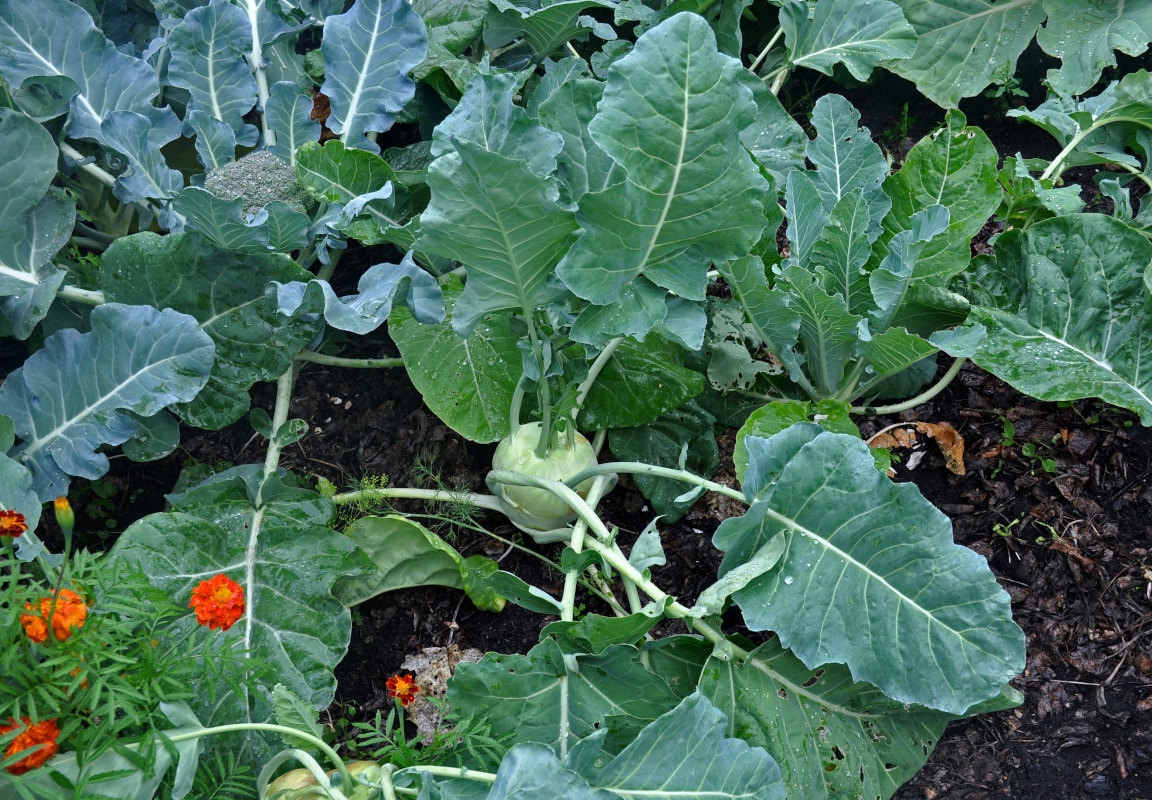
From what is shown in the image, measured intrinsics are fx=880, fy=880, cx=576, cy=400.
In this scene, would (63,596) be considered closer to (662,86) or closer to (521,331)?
(521,331)

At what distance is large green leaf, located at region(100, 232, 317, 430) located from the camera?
6.44 feet

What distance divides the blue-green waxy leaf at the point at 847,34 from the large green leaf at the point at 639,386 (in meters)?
0.97

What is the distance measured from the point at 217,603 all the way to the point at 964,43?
2797 millimetres

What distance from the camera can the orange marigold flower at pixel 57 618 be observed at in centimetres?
129

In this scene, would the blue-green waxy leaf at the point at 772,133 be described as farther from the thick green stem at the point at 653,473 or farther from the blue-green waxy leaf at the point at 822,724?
the blue-green waxy leaf at the point at 822,724

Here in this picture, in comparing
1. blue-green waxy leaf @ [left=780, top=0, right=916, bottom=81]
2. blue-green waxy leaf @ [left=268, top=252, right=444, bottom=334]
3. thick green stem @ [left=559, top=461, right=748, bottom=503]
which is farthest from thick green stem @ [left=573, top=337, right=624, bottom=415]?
blue-green waxy leaf @ [left=780, top=0, right=916, bottom=81]

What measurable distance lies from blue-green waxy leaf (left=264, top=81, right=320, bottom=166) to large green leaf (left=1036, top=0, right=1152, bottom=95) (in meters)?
2.08

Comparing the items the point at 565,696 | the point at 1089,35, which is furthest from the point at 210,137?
the point at 1089,35

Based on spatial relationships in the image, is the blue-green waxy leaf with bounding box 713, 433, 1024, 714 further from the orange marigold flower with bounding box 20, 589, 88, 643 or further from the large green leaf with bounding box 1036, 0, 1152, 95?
the large green leaf with bounding box 1036, 0, 1152, 95

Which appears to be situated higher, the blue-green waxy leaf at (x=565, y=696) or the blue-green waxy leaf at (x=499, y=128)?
the blue-green waxy leaf at (x=499, y=128)

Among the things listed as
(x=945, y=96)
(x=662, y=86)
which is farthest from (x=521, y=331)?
(x=945, y=96)

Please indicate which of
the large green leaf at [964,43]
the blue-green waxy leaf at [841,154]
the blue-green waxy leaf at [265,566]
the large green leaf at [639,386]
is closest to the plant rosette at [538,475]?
the large green leaf at [639,386]

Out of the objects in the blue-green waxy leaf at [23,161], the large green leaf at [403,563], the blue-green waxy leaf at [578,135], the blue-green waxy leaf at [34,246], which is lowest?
the large green leaf at [403,563]

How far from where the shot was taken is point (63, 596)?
1.36m
